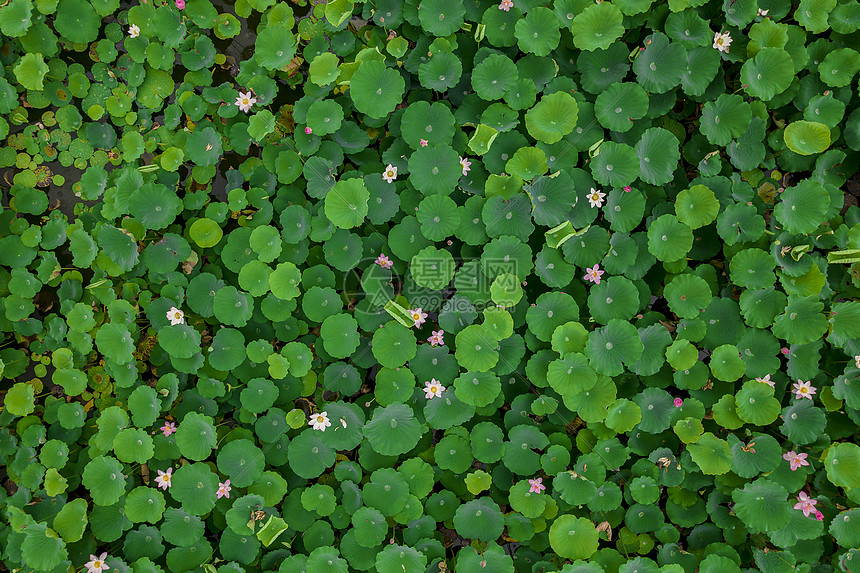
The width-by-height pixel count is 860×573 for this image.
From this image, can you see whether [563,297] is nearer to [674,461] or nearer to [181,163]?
[674,461]

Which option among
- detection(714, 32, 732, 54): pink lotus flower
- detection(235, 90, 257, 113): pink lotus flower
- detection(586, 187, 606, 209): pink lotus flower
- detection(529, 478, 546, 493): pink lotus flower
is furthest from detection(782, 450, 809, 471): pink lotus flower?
detection(235, 90, 257, 113): pink lotus flower

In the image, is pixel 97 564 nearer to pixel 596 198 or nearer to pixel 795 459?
pixel 596 198

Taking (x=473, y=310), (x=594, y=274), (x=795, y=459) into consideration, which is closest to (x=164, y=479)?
(x=473, y=310)

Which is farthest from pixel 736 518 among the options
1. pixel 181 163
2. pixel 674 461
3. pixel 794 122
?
pixel 181 163

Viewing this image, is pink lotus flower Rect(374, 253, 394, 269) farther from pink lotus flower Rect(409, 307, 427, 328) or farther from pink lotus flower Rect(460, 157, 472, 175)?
pink lotus flower Rect(460, 157, 472, 175)

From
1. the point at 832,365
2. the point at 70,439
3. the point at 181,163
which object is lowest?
the point at 70,439

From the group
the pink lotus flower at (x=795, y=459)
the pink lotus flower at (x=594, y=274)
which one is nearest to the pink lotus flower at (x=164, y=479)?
the pink lotus flower at (x=594, y=274)
